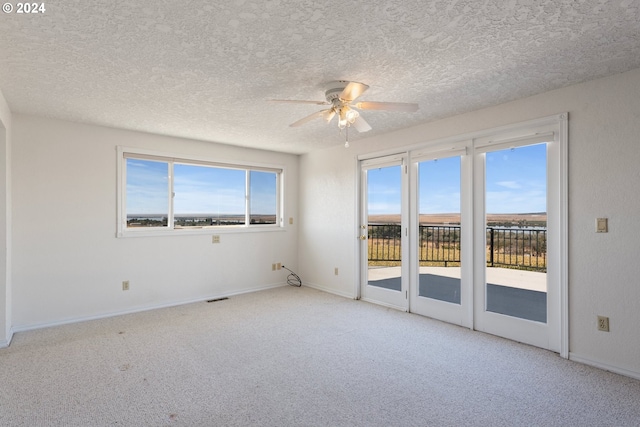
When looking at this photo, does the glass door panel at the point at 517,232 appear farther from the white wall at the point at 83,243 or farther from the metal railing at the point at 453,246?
the white wall at the point at 83,243

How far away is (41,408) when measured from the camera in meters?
2.16

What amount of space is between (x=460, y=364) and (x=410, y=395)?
72 cm

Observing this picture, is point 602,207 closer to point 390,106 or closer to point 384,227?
point 390,106

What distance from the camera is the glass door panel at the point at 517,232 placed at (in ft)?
10.4

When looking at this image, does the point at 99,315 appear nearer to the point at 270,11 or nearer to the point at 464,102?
the point at 270,11

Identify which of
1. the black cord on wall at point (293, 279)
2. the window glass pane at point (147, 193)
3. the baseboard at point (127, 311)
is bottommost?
the baseboard at point (127, 311)

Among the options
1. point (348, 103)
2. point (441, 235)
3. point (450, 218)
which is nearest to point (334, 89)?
point (348, 103)

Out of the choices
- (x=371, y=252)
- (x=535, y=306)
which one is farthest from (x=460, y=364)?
(x=371, y=252)

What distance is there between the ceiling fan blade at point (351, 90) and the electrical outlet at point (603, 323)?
8.84 feet

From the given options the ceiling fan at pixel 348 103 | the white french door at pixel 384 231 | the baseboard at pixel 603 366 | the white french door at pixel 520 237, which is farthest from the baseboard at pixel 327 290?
the ceiling fan at pixel 348 103

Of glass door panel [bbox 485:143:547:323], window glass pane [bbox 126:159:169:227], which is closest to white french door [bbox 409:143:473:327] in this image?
glass door panel [bbox 485:143:547:323]

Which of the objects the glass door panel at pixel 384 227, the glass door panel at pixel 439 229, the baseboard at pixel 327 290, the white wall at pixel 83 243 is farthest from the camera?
the baseboard at pixel 327 290

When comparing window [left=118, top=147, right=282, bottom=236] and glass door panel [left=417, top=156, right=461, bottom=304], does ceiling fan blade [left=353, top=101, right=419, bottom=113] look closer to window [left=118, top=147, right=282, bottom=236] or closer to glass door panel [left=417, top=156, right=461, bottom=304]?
glass door panel [left=417, top=156, right=461, bottom=304]

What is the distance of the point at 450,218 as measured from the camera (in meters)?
3.87
